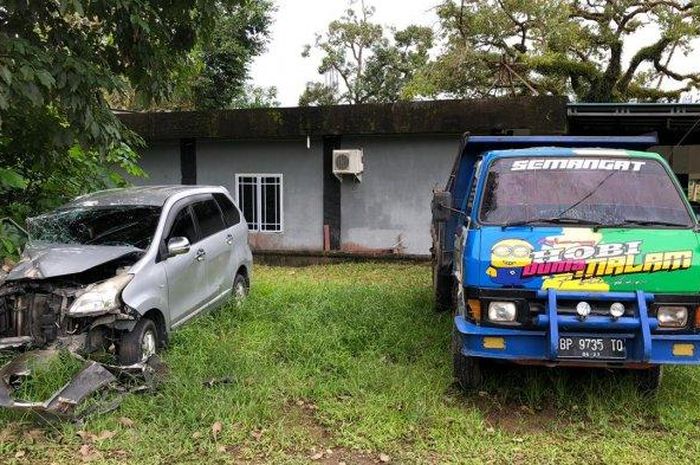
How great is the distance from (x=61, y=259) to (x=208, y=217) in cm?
195

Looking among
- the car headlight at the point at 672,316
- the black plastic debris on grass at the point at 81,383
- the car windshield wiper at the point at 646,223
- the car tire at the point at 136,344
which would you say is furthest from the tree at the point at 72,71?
the car headlight at the point at 672,316

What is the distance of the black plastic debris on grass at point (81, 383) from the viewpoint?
424cm

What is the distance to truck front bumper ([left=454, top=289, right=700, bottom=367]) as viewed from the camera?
4164 mm

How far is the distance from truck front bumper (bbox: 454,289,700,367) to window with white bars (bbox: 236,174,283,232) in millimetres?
9174

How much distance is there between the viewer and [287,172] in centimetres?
1291

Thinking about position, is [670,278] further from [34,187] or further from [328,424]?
[34,187]

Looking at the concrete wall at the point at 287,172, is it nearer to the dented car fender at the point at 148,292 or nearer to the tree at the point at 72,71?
the tree at the point at 72,71

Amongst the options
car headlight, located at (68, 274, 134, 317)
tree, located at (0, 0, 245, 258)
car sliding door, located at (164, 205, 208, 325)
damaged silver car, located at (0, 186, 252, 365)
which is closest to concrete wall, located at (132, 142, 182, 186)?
tree, located at (0, 0, 245, 258)

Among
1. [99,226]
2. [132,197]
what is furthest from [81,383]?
[132,197]

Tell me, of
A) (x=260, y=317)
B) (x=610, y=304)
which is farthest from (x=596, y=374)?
(x=260, y=317)

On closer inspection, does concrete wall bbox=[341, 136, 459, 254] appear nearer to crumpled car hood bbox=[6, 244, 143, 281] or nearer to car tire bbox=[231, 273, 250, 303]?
car tire bbox=[231, 273, 250, 303]

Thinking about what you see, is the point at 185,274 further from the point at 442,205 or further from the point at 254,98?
the point at 254,98

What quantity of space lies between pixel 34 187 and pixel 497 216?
5.60 metres

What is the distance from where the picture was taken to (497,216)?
4.81 meters
